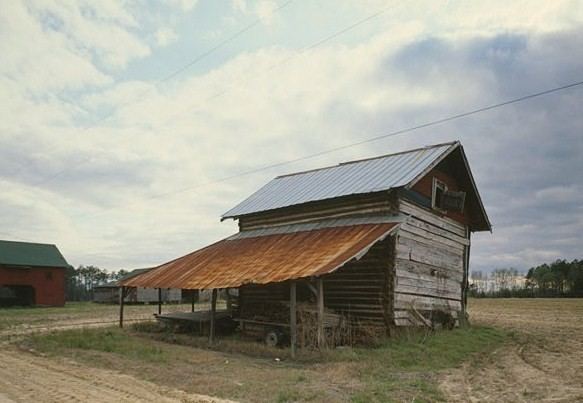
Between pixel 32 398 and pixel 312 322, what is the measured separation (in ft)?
28.2

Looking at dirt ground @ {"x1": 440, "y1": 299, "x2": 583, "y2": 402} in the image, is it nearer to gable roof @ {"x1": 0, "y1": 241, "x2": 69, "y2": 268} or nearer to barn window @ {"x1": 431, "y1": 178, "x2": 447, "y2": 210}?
barn window @ {"x1": 431, "y1": 178, "x2": 447, "y2": 210}

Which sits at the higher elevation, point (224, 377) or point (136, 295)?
point (224, 377)

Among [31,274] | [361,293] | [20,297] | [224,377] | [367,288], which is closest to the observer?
[224,377]

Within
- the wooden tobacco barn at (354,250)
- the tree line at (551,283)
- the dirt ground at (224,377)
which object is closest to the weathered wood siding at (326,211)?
the wooden tobacco barn at (354,250)

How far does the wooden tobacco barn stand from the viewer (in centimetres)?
1680

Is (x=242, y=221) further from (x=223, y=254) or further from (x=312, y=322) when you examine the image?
(x=312, y=322)

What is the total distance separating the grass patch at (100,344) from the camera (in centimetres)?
1468

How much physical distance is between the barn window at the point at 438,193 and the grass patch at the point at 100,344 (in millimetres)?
11788

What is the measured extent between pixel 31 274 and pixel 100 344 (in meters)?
31.7

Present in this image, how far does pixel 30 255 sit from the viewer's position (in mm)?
45156

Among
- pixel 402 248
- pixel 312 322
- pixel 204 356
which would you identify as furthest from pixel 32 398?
pixel 402 248

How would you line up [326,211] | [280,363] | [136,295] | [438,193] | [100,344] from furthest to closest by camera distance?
[136,295], [438,193], [326,211], [100,344], [280,363]

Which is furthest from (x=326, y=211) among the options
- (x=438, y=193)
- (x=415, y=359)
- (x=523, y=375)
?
(x=523, y=375)

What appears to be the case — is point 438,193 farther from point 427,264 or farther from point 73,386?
point 73,386
